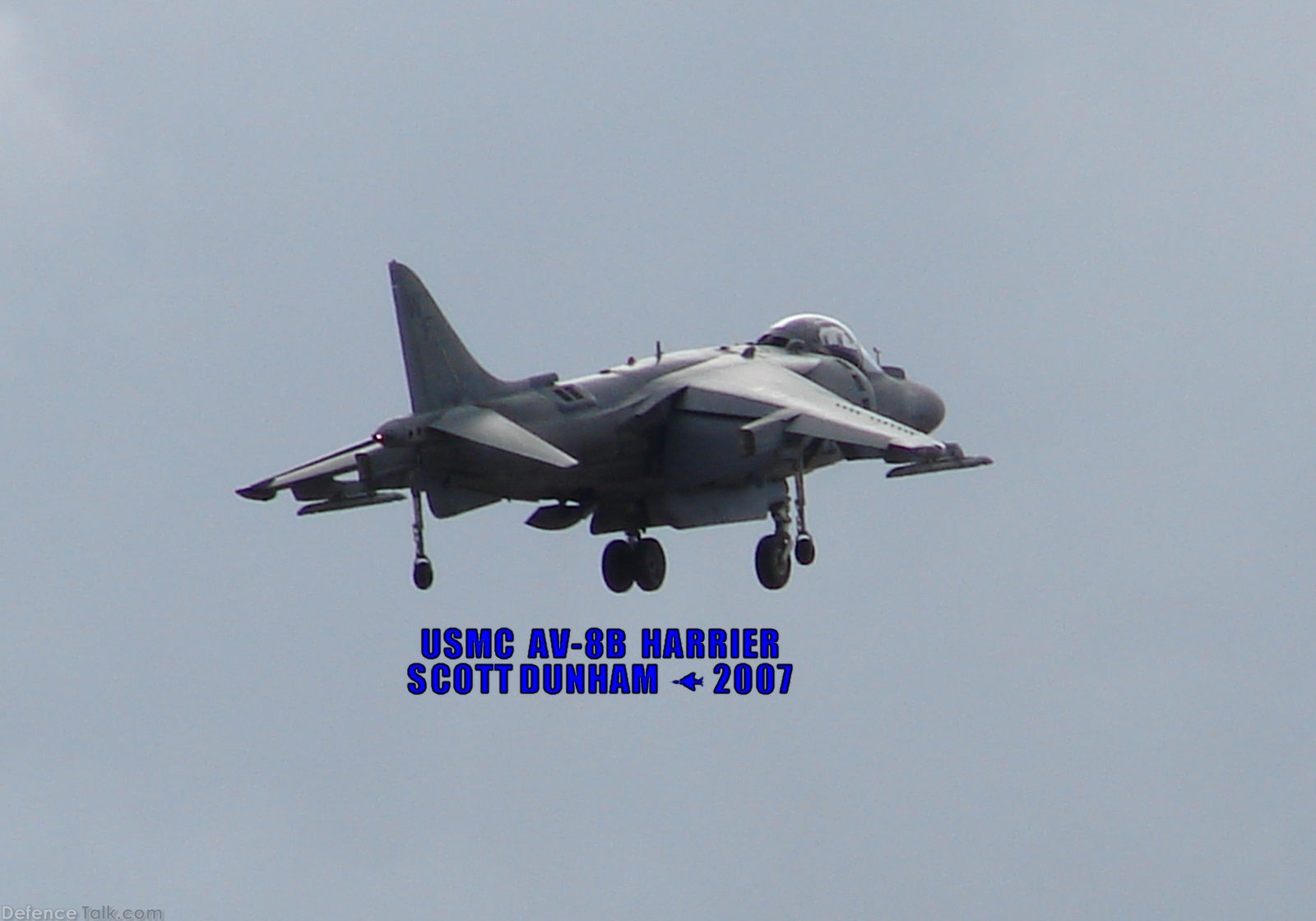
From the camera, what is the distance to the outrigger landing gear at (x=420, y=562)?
167 ft

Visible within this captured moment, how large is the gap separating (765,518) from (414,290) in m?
7.82

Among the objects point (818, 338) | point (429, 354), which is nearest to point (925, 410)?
point (818, 338)

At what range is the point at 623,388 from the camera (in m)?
55.1

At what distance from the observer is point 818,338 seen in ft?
198

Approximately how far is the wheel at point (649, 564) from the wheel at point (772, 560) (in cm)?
180

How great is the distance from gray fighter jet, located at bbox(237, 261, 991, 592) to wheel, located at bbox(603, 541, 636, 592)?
0.02m

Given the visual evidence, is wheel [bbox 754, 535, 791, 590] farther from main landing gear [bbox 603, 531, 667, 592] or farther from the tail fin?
the tail fin

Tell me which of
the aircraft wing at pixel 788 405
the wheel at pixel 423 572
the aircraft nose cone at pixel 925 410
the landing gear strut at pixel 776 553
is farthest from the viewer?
the aircraft nose cone at pixel 925 410

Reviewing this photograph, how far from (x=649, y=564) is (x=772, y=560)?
89.2 inches

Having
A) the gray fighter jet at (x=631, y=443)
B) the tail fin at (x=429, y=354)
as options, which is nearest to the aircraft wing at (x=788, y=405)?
the gray fighter jet at (x=631, y=443)

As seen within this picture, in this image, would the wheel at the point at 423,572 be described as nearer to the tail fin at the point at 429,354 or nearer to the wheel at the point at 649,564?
the tail fin at the point at 429,354

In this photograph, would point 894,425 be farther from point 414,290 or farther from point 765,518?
point 414,290

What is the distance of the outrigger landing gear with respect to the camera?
51.0m

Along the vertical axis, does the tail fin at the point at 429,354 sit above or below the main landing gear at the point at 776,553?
above
